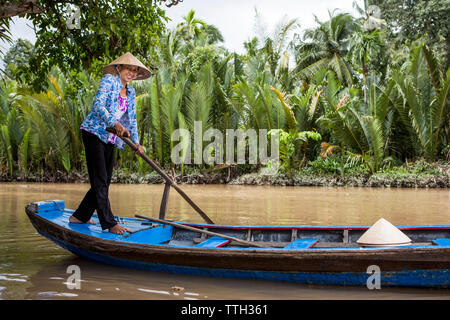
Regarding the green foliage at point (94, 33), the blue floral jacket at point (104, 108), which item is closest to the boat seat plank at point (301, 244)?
the blue floral jacket at point (104, 108)

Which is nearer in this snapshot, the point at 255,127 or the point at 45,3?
the point at 45,3

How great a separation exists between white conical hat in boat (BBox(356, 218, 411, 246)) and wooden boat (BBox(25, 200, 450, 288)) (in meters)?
0.12

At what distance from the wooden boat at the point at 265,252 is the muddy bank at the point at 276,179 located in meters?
10.1

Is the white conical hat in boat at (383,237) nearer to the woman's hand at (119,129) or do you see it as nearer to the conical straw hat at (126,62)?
the woman's hand at (119,129)

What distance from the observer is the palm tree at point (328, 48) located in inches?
842

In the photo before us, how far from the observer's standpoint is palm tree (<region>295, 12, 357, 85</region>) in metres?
21.4

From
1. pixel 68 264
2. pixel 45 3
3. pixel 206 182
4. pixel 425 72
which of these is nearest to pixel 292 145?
pixel 206 182

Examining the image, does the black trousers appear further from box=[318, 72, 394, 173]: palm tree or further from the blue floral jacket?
box=[318, 72, 394, 173]: palm tree

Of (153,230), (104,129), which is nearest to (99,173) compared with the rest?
(104,129)

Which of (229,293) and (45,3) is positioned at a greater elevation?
(45,3)

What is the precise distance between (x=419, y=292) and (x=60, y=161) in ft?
54.9

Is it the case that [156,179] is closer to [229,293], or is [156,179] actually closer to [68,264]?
[68,264]

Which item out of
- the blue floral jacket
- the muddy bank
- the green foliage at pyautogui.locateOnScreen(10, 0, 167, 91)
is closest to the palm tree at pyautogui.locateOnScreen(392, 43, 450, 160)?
the muddy bank

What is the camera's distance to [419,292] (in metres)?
3.19
